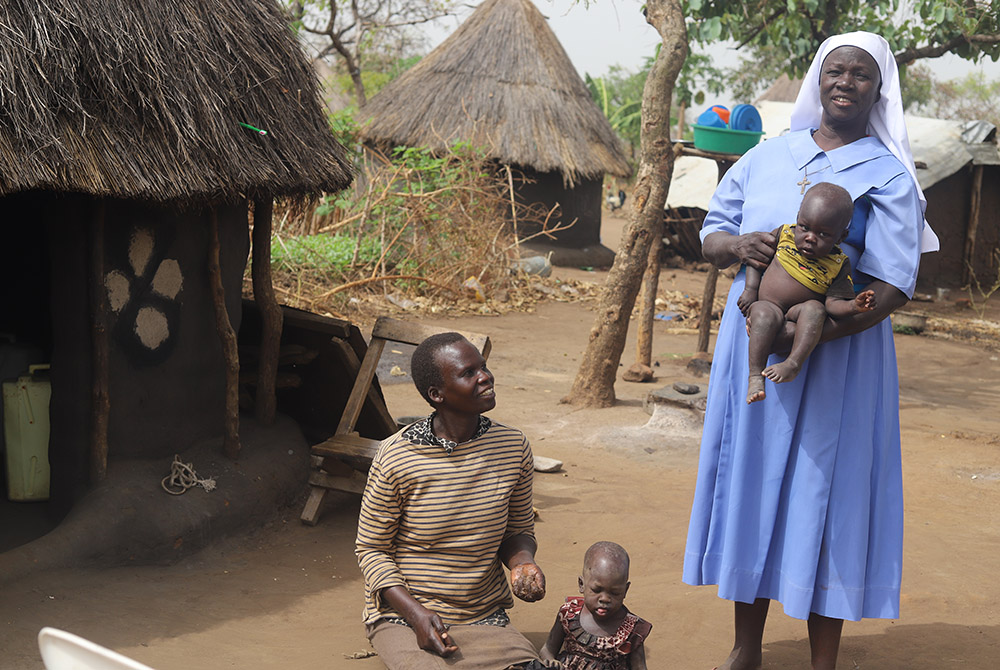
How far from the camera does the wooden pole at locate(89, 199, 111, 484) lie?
3.94 metres

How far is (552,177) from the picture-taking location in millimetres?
15133

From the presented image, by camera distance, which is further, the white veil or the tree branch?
the tree branch

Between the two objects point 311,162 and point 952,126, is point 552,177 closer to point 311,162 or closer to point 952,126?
point 952,126

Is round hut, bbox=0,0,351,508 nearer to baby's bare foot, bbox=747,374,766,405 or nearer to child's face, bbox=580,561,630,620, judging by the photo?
child's face, bbox=580,561,630,620

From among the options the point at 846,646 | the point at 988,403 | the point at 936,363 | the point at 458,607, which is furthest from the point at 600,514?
the point at 936,363

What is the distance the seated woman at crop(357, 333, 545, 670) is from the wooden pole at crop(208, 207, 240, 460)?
6.41 ft

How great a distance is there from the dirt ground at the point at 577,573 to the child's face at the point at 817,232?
1452 mm

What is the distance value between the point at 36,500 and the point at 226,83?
2.13m

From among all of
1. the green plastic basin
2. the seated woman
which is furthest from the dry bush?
the seated woman

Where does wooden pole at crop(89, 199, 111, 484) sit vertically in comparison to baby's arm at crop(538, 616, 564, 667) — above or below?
above

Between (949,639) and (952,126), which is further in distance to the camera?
(952,126)

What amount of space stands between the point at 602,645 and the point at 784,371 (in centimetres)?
91

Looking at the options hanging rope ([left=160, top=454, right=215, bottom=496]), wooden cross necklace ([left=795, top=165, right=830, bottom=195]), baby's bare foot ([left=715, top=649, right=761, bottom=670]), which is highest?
wooden cross necklace ([left=795, top=165, right=830, bottom=195])

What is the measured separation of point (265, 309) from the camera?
15.6ft
